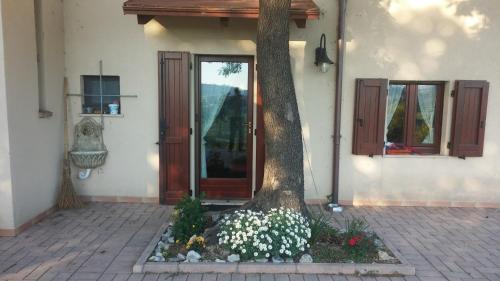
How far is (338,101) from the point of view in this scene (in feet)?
17.2

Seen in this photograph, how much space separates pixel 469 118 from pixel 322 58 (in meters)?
2.31

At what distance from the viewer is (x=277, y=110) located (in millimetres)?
3762

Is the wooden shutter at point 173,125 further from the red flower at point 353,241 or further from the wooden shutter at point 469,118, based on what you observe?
the wooden shutter at point 469,118

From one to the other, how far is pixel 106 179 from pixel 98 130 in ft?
2.39

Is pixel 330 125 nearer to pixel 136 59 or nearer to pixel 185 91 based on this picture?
pixel 185 91

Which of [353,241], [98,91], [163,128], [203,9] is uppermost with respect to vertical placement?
[203,9]

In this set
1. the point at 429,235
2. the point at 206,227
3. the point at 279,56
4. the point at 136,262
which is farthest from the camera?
the point at 429,235

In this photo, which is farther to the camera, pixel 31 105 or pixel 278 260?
pixel 31 105

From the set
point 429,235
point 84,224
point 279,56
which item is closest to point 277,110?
point 279,56

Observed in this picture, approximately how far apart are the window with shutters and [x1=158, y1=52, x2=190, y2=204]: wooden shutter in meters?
2.99

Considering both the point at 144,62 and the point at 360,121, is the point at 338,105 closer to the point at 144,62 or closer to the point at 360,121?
the point at 360,121

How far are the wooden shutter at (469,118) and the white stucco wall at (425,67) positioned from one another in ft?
0.40

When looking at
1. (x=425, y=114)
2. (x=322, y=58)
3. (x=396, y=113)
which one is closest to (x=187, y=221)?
(x=322, y=58)

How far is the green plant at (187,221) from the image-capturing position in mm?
3734
